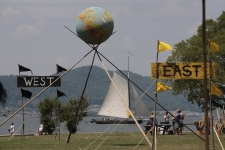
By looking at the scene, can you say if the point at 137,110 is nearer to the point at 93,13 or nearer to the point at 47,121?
the point at 47,121

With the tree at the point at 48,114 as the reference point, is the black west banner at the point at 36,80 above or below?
above

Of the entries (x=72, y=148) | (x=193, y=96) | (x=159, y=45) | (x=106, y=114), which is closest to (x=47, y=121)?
(x=106, y=114)

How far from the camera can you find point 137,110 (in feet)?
201

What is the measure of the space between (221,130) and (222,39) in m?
24.6

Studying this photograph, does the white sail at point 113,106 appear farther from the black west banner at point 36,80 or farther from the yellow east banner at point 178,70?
the yellow east banner at point 178,70

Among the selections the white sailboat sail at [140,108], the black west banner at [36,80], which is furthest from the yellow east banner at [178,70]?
the white sailboat sail at [140,108]

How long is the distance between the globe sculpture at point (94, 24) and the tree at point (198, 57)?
127 ft

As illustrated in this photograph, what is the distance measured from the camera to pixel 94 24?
2616cm

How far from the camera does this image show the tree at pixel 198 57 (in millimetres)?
65500

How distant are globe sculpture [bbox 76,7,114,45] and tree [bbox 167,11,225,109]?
3863cm

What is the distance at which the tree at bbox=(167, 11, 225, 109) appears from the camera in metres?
65.5

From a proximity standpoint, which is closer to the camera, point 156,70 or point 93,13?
point 156,70

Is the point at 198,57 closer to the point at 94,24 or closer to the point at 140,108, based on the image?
the point at 140,108

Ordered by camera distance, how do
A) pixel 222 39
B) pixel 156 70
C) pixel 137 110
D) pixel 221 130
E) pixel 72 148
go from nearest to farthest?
pixel 156 70
pixel 72 148
pixel 221 130
pixel 137 110
pixel 222 39
